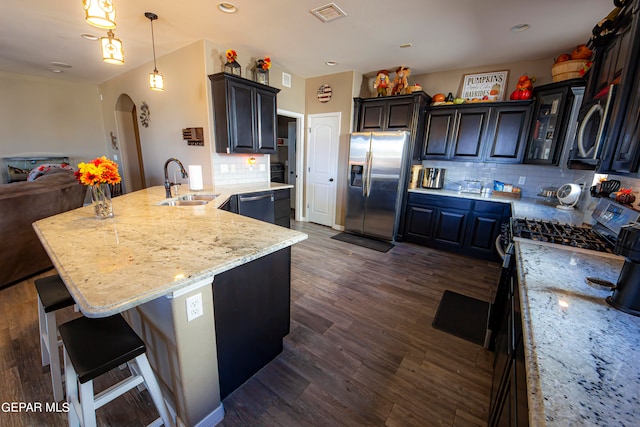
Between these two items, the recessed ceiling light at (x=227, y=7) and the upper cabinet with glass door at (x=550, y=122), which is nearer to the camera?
the recessed ceiling light at (x=227, y=7)

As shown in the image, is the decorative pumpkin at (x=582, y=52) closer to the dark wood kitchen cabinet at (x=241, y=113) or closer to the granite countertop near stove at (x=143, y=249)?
the dark wood kitchen cabinet at (x=241, y=113)

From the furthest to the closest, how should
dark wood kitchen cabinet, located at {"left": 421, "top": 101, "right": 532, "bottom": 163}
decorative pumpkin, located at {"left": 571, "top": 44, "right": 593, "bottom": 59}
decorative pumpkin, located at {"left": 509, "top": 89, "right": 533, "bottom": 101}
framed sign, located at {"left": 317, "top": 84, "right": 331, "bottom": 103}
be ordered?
framed sign, located at {"left": 317, "top": 84, "right": 331, "bottom": 103}, dark wood kitchen cabinet, located at {"left": 421, "top": 101, "right": 532, "bottom": 163}, decorative pumpkin, located at {"left": 509, "top": 89, "right": 533, "bottom": 101}, decorative pumpkin, located at {"left": 571, "top": 44, "right": 593, "bottom": 59}

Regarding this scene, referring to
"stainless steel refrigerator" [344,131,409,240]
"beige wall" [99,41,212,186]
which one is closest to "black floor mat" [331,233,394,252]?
"stainless steel refrigerator" [344,131,409,240]

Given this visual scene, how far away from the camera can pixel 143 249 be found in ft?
4.08

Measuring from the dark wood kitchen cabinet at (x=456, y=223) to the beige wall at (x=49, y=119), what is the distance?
6967 millimetres

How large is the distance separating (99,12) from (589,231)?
3.40m

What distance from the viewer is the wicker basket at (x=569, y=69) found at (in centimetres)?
268

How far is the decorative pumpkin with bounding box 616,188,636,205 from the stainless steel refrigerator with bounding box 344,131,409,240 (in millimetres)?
2187

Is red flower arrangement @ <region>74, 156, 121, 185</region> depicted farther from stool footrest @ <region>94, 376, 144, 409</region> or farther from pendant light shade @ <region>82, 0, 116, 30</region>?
stool footrest @ <region>94, 376, 144, 409</region>

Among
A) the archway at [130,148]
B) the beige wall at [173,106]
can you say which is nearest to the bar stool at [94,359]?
the beige wall at [173,106]

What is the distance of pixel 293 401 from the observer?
1.49 meters

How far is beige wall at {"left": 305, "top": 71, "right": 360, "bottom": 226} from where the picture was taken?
13.5 feet

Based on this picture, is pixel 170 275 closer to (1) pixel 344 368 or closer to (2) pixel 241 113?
(1) pixel 344 368

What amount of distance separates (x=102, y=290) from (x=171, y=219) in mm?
988
